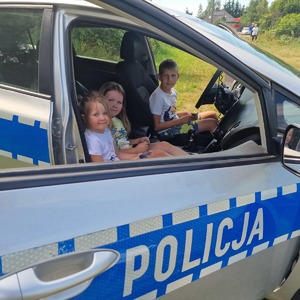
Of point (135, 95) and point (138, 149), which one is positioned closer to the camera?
point (138, 149)

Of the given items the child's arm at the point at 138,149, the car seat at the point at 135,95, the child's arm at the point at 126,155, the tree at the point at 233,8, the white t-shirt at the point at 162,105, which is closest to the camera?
the child's arm at the point at 126,155

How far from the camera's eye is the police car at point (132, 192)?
1049 millimetres

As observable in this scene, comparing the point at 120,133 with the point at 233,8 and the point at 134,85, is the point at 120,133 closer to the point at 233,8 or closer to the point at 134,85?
the point at 134,85

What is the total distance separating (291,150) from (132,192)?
0.71 meters

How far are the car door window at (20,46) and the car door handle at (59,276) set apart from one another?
1059 millimetres

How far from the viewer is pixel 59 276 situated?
1.03 metres

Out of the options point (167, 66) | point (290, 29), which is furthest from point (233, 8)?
point (167, 66)

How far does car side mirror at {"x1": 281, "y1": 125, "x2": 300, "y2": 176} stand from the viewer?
59.3 inches

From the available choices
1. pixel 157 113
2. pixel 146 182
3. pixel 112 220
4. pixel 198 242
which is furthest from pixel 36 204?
pixel 157 113

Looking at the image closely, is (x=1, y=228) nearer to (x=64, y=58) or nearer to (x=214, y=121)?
(x=64, y=58)

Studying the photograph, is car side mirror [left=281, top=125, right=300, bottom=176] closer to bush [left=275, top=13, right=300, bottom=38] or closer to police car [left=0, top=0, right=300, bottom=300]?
police car [left=0, top=0, right=300, bottom=300]

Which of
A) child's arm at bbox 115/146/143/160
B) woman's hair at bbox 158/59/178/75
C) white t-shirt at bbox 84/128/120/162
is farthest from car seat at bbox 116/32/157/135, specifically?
white t-shirt at bbox 84/128/120/162

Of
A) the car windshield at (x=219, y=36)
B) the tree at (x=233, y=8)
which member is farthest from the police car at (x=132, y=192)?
the tree at (x=233, y=8)

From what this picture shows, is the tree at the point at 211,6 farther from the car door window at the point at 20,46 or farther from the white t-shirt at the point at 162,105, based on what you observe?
the car door window at the point at 20,46
